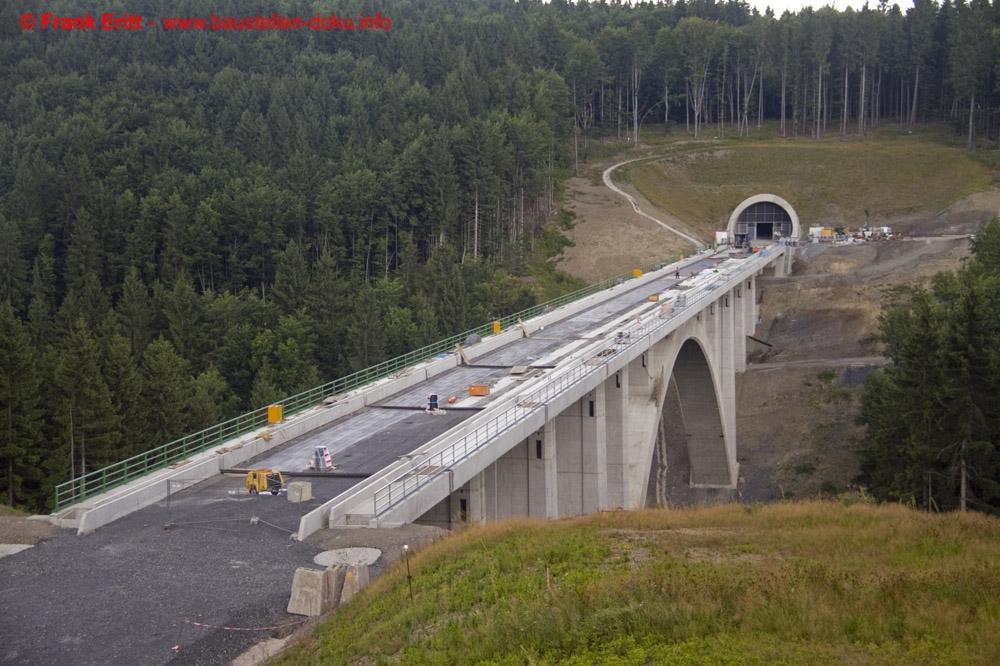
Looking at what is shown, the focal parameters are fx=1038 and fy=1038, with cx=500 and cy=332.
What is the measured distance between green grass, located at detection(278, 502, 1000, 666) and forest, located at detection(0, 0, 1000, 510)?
84.5 feet

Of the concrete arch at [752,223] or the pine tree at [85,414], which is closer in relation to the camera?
the pine tree at [85,414]

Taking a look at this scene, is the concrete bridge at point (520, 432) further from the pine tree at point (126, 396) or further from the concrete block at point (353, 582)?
the pine tree at point (126, 396)

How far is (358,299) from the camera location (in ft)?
249

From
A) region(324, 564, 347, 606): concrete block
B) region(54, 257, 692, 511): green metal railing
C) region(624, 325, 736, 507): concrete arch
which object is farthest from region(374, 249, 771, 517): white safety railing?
region(624, 325, 736, 507): concrete arch

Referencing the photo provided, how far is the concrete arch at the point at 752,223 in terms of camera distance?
113m

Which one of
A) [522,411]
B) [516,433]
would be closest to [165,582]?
[516,433]

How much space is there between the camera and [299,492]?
24.4m

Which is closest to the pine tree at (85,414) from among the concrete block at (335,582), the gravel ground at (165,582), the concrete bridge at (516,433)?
the concrete bridge at (516,433)

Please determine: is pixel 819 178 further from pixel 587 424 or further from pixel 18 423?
pixel 18 423

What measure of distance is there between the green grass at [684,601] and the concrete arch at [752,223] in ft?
312

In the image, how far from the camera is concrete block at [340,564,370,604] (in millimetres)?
18328

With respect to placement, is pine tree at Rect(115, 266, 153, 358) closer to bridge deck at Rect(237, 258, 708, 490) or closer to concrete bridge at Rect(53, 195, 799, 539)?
concrete bridge at Rect(53, 195, 799, 539)

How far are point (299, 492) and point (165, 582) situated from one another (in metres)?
5.58

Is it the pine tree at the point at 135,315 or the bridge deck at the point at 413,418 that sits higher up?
the bridge deck at the point at 413,418
